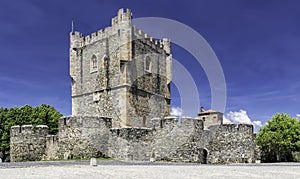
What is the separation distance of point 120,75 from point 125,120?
398cm

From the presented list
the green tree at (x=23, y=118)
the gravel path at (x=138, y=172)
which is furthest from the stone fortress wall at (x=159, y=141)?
the green tree at (x=23, y=118)

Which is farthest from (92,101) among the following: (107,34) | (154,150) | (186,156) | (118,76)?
(186,156)

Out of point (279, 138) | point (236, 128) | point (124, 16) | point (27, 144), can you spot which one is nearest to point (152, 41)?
point (124, 16)

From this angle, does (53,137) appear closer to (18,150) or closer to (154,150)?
(18,150)

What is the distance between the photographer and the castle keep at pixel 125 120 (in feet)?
75.0

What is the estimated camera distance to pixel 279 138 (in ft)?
104

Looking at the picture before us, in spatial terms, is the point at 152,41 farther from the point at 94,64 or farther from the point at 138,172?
the point at 138,172

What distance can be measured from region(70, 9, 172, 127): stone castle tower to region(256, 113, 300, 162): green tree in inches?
395

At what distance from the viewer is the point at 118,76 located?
30.3m

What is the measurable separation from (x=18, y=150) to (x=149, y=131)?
9683mm

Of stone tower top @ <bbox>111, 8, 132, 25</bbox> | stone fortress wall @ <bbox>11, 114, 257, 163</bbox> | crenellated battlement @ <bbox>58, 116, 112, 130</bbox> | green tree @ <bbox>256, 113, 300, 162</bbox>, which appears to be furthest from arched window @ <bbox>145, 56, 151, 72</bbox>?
green tree @ <bbox>256, 113, 300, 162</bbox>

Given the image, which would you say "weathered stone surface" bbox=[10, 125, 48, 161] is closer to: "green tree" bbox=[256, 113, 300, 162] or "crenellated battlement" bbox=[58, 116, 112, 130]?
"crenellated battlement" bbox=[58, 116, 112, 130]

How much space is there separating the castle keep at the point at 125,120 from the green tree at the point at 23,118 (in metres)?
6.72

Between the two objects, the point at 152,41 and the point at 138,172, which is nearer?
the point at 138,172
